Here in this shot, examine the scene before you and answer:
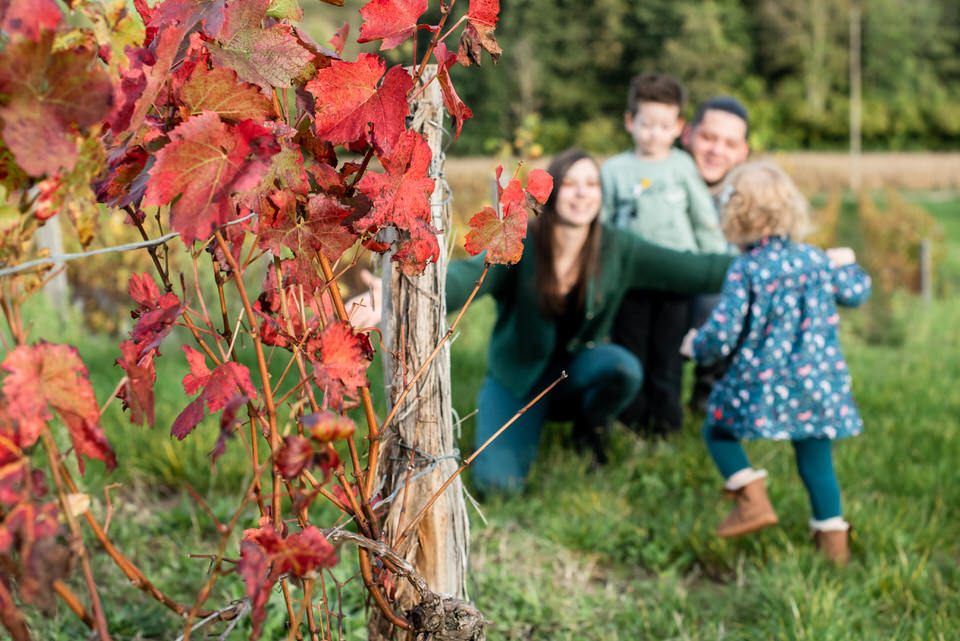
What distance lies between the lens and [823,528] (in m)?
2.36

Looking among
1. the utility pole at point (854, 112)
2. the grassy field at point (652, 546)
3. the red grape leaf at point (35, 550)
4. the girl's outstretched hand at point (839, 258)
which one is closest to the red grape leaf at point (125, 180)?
the red grape leaf at point (35, 550)

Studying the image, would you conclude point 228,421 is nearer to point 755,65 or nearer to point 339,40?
point 339,40

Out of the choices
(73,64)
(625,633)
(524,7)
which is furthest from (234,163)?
(524,7)

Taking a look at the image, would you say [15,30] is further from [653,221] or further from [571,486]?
[653,221]

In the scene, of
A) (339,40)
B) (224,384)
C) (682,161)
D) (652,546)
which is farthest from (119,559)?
(682,161)

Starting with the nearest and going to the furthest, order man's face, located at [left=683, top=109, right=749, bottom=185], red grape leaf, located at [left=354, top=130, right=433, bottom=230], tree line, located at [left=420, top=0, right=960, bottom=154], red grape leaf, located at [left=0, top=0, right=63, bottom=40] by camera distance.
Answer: red grape leaf, located at [left=0, top=0, right=63, bottom=40] < red grape leaf, located at [left=354, top=130, right=433, bottom=230] < man's face, located at [left=683, top=109, right=749, bottom=185] < tree line, located at [left=420, top=0, right=960, bottom=154]

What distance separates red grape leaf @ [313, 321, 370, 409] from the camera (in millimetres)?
894

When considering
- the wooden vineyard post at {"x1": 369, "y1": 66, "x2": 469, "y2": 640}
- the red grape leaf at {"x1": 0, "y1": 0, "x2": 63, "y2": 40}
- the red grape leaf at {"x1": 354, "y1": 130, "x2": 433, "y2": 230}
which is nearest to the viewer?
the red grape leaf at {"x1": 0, "y1": 0, "x2": 63, "y2": 40}

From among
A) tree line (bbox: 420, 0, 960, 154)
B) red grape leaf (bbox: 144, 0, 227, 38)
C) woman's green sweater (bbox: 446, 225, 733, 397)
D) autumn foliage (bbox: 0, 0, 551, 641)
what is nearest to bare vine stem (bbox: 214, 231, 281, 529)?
autumn foliage (bbox: 0, 0, 551, 641)

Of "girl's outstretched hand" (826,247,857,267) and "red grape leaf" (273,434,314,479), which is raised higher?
"girl's outstretched hand" (826,247,857,267)

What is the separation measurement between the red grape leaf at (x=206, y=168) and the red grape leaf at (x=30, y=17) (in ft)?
0.47

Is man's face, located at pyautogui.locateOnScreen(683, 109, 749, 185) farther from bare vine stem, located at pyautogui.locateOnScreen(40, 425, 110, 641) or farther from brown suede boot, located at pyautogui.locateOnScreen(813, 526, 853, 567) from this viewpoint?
bare vine stem, located at pyautogui.locateOnScreen(40, 425, 110, 641)

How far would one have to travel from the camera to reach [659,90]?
12.5 ft

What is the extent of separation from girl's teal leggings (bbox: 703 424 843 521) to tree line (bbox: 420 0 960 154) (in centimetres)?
1694
